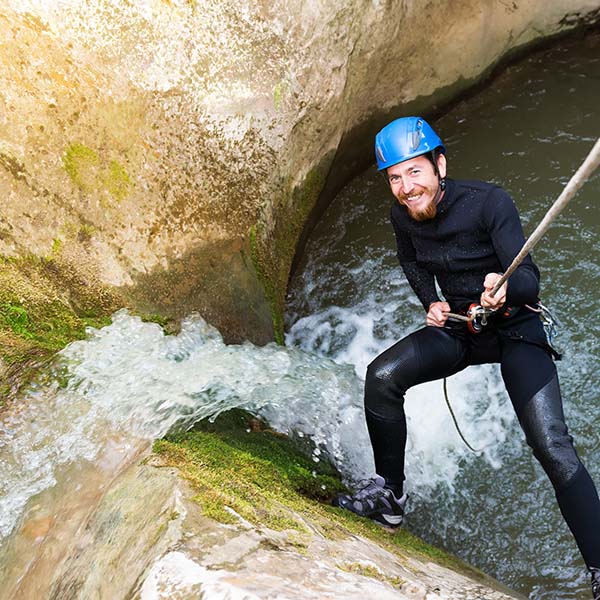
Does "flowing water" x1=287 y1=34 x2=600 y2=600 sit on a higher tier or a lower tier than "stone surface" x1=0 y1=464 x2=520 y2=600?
lower

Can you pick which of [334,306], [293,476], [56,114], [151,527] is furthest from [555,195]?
[151,527]

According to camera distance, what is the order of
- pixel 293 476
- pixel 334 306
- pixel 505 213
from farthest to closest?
pixel 334 306 → pixel 293 476 → pixel 505 213

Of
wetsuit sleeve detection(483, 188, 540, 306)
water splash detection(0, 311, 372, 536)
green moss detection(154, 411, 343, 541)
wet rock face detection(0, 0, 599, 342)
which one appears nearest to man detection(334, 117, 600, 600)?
wetsuit sleeve detection(483, 188, 540, 306)

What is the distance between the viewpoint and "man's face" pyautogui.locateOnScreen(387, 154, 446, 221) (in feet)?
11.3

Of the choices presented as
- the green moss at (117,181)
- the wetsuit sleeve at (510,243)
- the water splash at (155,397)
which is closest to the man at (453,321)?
the wetsuit sleeve at (510,243)

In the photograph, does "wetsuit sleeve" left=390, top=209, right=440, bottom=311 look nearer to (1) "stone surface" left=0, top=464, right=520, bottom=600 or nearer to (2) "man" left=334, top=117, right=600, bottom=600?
(2) "man" left=334, top=117, right=600, bottom=600

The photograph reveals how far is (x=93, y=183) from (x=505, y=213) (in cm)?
227

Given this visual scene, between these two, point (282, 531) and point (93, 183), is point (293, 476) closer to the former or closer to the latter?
point (282, 531)

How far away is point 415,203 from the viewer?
346 centimetres

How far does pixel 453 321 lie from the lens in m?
3.61

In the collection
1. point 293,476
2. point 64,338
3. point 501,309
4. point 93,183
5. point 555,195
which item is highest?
point 93,183

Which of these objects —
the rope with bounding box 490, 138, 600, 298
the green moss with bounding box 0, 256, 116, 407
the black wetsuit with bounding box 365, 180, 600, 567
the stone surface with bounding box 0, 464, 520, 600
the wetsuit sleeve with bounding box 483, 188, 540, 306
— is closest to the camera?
the rope with bounding box 490, 138, 600, 298

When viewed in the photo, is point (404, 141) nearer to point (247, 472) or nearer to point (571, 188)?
point (571, 188)

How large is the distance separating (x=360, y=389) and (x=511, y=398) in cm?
156
